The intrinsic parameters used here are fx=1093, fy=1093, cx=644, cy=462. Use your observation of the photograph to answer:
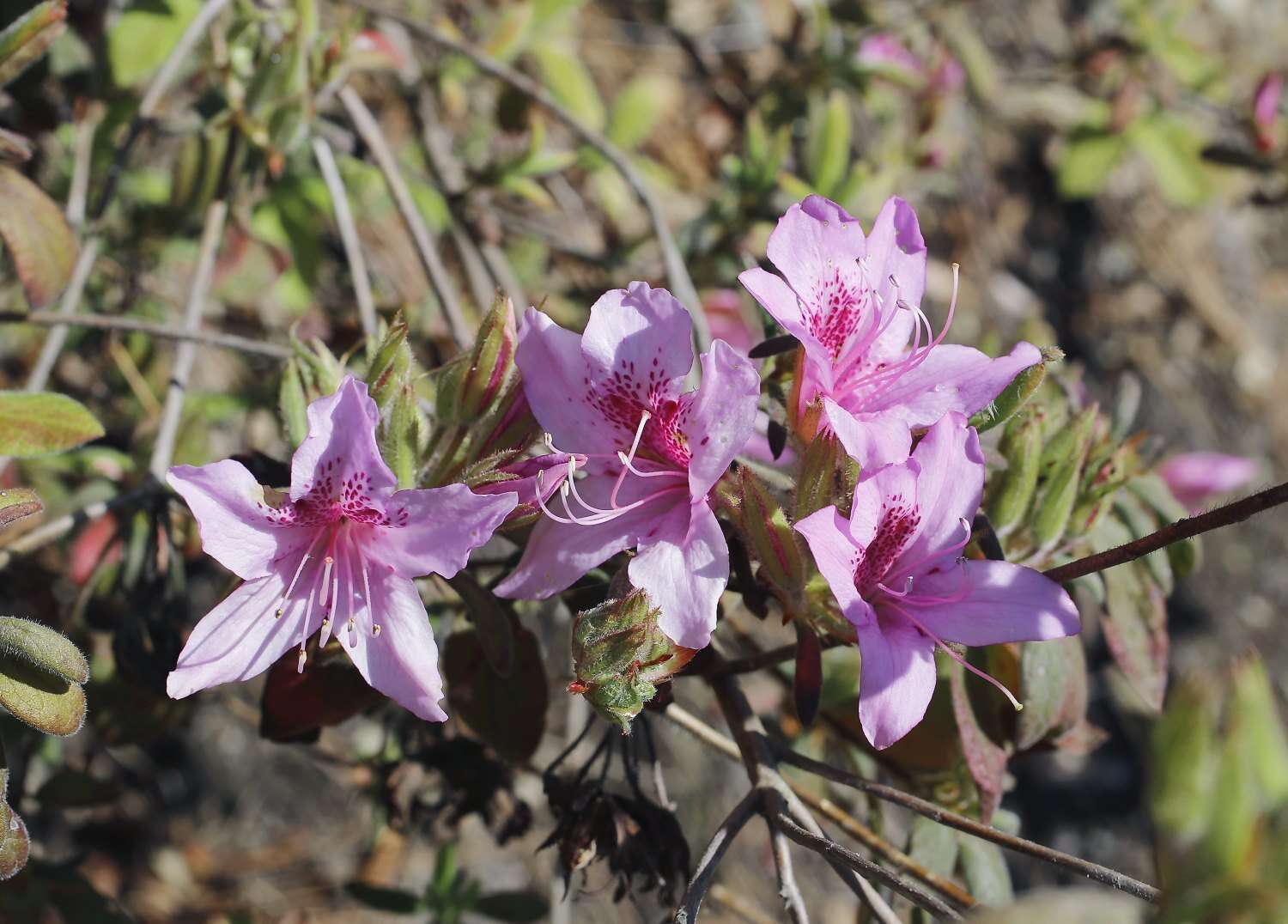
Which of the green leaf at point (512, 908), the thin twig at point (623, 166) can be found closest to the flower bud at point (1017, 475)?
the thin twig at point (623, 166)

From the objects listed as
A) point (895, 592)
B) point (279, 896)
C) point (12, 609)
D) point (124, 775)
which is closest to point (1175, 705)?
point (895, 592)

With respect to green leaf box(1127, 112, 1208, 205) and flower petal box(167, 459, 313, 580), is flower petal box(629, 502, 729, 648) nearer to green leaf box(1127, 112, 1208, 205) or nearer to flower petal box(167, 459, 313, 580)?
flower petal box(167, 459, 313, 580)

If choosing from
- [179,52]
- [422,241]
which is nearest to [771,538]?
[422,241]

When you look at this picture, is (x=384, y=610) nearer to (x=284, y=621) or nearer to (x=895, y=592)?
(x=284, y=621)

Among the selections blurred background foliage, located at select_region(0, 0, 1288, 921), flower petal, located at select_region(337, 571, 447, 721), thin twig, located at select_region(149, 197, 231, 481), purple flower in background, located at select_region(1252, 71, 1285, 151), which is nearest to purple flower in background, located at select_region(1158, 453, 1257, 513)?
blurred background foliage, located at select_region(0, 0, 1288, 921)

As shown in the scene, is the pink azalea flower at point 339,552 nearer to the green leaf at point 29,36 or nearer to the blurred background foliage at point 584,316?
the blurred background foliage at point 584,316

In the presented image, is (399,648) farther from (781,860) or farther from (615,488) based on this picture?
(781,860)
